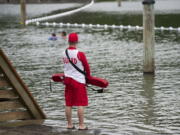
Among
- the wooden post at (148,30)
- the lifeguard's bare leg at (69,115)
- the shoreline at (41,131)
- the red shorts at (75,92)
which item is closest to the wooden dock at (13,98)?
the shoreline at (41,131)

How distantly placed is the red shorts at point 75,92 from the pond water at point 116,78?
69 centimetres

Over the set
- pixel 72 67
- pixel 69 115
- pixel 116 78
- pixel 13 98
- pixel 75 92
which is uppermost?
pixel 72 67

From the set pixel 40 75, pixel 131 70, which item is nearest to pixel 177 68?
pixel 131 70

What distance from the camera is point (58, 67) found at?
18.6 meters

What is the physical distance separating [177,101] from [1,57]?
4662 mm

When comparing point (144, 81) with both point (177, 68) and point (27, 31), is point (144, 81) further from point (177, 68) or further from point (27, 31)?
point (27, 31)

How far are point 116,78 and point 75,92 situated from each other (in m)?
6.86

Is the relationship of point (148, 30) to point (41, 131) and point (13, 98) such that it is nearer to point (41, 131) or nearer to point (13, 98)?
point (13, 98)

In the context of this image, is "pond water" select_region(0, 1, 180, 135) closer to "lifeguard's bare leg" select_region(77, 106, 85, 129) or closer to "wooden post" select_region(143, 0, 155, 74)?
"lifeguard's bare leg" select_region(77, 106, 85, 129)

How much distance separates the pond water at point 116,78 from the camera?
10633 mm

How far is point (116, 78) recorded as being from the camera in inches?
Result: 634

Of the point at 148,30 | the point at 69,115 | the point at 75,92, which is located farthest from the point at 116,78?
the point at 75,92

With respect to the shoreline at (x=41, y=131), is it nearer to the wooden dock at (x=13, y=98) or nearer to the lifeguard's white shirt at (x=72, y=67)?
the wooden dock at (x=13, y=98)

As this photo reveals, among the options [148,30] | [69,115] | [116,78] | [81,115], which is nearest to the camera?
[81,115]
